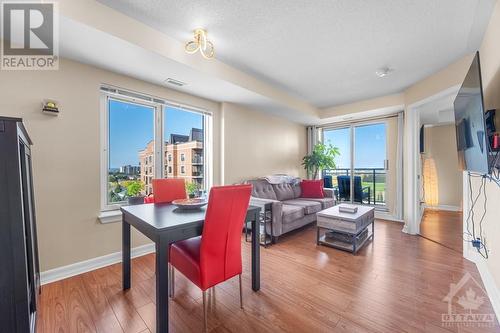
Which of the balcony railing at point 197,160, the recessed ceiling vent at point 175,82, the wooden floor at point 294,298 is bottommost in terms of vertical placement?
the wooden floor at point 294,298

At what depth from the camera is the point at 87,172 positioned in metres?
2.39

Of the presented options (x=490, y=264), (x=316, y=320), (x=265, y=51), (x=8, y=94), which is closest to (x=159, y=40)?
(x=265, y=51)

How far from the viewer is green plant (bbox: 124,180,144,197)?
2744 millimetres

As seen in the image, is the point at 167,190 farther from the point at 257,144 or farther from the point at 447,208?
the point at 447,208

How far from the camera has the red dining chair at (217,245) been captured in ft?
4.79

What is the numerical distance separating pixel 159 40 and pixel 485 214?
12.3ft

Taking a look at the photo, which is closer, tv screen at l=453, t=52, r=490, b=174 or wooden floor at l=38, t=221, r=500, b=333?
tv screen at l=453, t=52, r=490, b=174

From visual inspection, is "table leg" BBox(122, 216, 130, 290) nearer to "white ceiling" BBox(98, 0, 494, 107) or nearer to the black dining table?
the black dining table

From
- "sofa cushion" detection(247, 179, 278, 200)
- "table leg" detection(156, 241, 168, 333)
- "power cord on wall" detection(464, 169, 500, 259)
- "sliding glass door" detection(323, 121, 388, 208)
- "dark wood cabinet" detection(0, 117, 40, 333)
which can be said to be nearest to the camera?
"dark wood cabinet" detection(0, 117, 40, 333)

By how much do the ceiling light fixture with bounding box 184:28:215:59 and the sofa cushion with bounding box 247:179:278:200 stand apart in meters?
2.20

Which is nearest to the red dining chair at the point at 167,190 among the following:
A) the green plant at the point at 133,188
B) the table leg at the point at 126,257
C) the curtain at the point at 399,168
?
the table leg at the point at 126,257

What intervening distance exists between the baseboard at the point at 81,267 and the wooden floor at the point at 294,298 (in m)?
0.08

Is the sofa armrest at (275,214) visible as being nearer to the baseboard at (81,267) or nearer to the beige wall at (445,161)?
the baseboard at (81,267)

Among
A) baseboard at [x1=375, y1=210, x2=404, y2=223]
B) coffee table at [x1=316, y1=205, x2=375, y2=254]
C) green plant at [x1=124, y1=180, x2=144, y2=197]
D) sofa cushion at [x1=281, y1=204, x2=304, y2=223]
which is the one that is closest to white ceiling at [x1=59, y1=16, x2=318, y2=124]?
green plant at [x1=124, y1=180, x2=144, y2=197]
